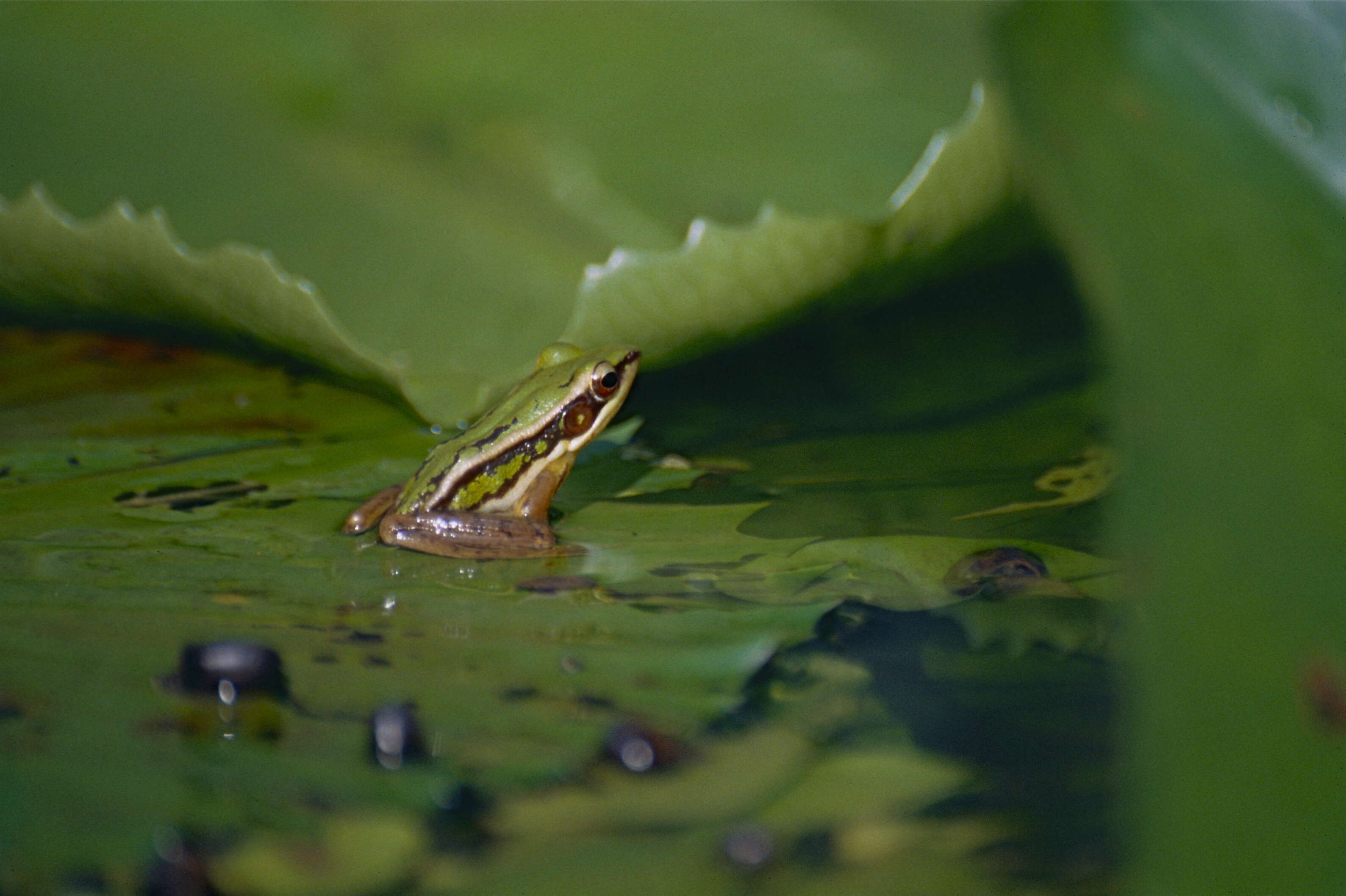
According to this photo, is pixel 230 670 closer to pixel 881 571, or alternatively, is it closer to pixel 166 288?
pixel 881 571

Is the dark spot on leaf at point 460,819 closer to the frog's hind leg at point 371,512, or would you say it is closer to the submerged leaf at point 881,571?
the submerged leaf at point 881,571

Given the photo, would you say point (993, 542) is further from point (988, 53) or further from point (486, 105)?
point (486, 105)

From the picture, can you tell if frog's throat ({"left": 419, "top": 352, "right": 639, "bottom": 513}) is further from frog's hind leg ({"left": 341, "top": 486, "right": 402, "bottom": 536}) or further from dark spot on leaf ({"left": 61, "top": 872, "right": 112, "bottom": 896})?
dark spot on leaf ({"left": 61, "top": 872, "right": 112, "bottom": 896})

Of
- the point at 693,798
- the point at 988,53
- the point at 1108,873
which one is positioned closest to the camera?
the point at 1108,873

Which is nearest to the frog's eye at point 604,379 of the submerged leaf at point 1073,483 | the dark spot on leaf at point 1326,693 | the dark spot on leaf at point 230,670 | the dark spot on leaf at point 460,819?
the submerged leaf at point 1073,483

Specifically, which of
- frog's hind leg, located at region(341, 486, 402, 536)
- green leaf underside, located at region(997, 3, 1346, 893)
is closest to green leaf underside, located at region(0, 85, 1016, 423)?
frog's hind leg, located at region(341, 486, 402, 536)

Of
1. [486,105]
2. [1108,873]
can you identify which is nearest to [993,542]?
[1108,873]
